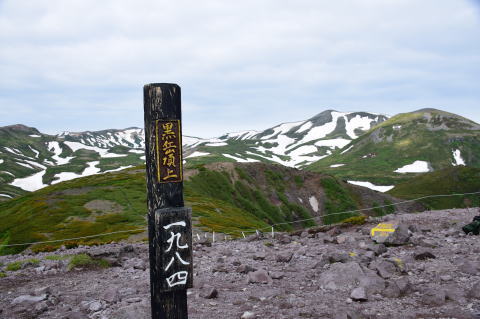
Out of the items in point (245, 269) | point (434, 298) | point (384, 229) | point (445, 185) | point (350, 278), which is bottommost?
point (445, 185)

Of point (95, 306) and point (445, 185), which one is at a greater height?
point (95, 306)

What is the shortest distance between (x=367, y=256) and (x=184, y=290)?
11117mm

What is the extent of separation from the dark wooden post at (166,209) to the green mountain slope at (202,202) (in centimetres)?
3902

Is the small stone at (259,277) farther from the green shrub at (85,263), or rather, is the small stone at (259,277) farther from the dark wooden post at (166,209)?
the green shrub at (85,263)

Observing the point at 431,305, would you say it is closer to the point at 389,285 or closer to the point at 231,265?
the point at 389,285

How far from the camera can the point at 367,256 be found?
17.1 metres

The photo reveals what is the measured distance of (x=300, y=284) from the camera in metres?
15.3

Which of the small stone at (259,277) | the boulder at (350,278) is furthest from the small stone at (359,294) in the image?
the small stone at (259,277)

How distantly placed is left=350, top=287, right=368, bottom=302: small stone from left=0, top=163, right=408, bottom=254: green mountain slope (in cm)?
3569

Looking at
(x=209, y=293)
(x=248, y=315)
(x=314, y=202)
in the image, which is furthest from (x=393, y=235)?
(x=314, y=202)

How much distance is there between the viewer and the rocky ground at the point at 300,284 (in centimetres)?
1217

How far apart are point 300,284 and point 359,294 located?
3.13 meters

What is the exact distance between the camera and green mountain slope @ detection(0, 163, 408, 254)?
196ft

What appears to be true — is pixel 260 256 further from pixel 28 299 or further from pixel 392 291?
pixel 28 299
